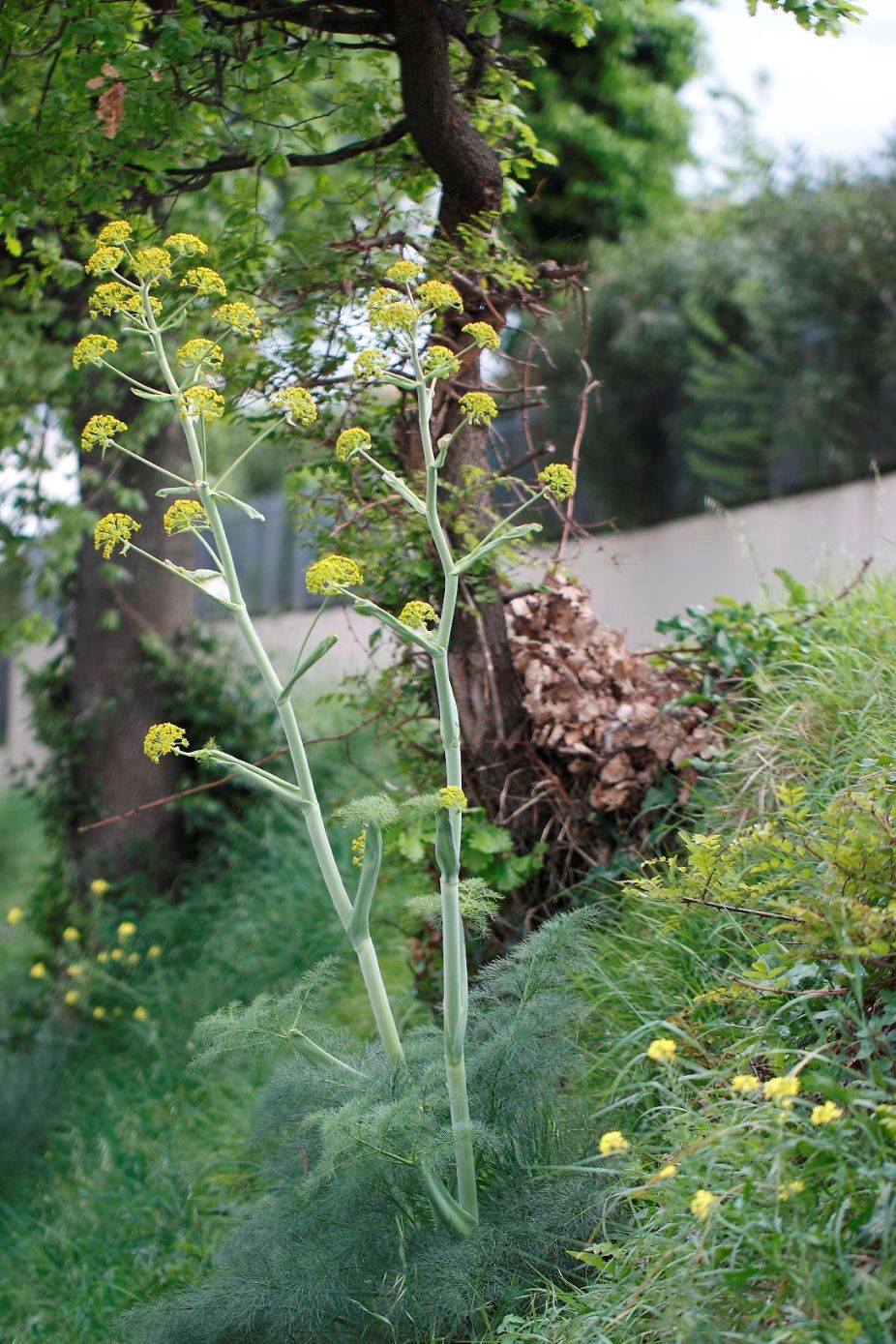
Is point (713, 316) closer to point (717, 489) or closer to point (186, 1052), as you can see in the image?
point (717, 489)

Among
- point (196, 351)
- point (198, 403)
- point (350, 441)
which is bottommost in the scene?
point (350, 441)

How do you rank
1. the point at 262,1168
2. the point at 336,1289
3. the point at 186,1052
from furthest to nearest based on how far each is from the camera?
the point at 186,1052, the point at 262,1168, the point at 336,1289

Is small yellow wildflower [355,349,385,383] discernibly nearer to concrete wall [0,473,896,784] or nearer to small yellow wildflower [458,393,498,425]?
small yellow wildflower [458,393,498,425]

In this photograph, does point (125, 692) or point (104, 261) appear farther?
point (125, 692)

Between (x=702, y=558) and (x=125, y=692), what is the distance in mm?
3970

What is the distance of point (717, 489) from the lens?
9.32 m

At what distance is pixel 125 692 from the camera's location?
23.4 feet

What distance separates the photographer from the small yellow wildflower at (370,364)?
2799 mm

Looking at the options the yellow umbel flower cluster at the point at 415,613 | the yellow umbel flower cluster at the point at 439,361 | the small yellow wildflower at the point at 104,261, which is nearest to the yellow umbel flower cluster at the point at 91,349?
the small yellow wildflower at the point at 104,261

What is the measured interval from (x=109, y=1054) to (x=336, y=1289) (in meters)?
3.46

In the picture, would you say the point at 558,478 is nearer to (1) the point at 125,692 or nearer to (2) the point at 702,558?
(1) the point at 125,692

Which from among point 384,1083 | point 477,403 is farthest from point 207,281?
point 384,1083

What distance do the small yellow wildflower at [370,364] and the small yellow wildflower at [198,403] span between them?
0.31m

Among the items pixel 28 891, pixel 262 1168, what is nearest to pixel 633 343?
pixel 28 891
